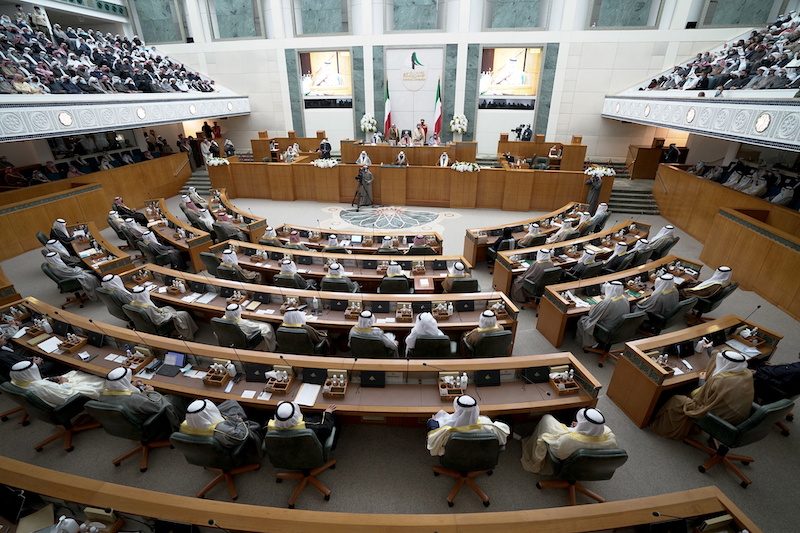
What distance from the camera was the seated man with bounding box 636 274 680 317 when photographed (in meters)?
6.80

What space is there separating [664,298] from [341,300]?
599 cm

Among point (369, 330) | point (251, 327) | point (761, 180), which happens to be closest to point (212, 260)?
point (251, 327)

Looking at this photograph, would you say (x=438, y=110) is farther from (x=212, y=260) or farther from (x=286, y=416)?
(x=286, y=416)

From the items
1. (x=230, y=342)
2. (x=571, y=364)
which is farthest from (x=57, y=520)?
(x=571, y=364)

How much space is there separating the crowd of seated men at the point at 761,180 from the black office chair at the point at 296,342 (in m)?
13.7

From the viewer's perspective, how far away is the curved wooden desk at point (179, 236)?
33.7 ft

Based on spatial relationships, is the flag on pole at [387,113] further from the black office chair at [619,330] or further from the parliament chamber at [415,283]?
the black office chair at [619,330]

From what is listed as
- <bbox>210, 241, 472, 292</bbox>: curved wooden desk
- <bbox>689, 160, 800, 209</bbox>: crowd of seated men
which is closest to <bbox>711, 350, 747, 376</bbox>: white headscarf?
<bbox>210, 241, 472, 292</bbox>: curved wooden desk

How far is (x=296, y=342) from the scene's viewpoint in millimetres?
6109

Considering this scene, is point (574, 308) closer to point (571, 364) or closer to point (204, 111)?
point (571, 364)

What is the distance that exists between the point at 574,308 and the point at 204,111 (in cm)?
1987

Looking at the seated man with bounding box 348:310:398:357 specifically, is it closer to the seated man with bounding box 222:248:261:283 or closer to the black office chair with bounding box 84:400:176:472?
the black office chair with bounding box 84:400:176:472

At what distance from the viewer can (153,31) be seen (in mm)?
22562

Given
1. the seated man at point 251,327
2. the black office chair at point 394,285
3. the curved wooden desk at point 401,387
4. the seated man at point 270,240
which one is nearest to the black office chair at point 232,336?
the seated man at point 251,327
